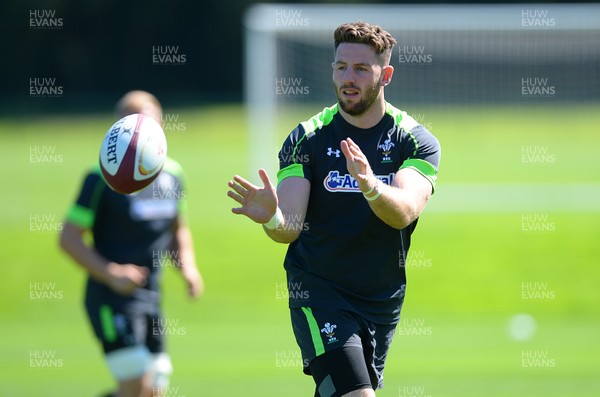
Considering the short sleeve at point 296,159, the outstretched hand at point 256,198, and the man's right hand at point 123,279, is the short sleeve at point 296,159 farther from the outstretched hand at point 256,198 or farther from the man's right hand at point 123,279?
the man's right hand at point 123,279

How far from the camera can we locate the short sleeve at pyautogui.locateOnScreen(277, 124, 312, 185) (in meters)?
6.45

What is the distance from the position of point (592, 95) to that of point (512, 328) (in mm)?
8926

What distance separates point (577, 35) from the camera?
20.6 meters

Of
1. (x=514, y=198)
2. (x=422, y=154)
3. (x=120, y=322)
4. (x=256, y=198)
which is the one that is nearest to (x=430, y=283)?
(x=514, y=198)

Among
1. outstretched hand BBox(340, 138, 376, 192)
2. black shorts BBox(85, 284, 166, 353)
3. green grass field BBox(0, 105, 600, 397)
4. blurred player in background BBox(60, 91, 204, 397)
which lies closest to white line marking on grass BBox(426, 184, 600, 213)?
green grass field BBox(0, 105, 600, 397)

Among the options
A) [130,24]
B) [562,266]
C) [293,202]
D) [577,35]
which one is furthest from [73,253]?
[130,24]

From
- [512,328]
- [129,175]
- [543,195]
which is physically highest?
[129,175]

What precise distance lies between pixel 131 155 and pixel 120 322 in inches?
73.4

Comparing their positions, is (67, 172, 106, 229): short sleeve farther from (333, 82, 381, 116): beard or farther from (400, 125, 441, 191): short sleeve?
(400, 125, 441, 191): short sleeve

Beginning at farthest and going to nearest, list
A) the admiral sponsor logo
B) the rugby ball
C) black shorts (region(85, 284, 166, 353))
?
black shorts (region(85, 284, 166, 353)) < the rugby ball < the admiral sponsor logo

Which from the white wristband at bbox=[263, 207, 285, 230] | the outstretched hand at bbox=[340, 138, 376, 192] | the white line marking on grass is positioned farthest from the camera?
the white line marking on grass

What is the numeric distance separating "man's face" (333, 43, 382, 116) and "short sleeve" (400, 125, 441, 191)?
398 millimetres

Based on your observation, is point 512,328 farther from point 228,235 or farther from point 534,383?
point 228,235

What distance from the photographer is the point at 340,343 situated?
6246 millimetres
